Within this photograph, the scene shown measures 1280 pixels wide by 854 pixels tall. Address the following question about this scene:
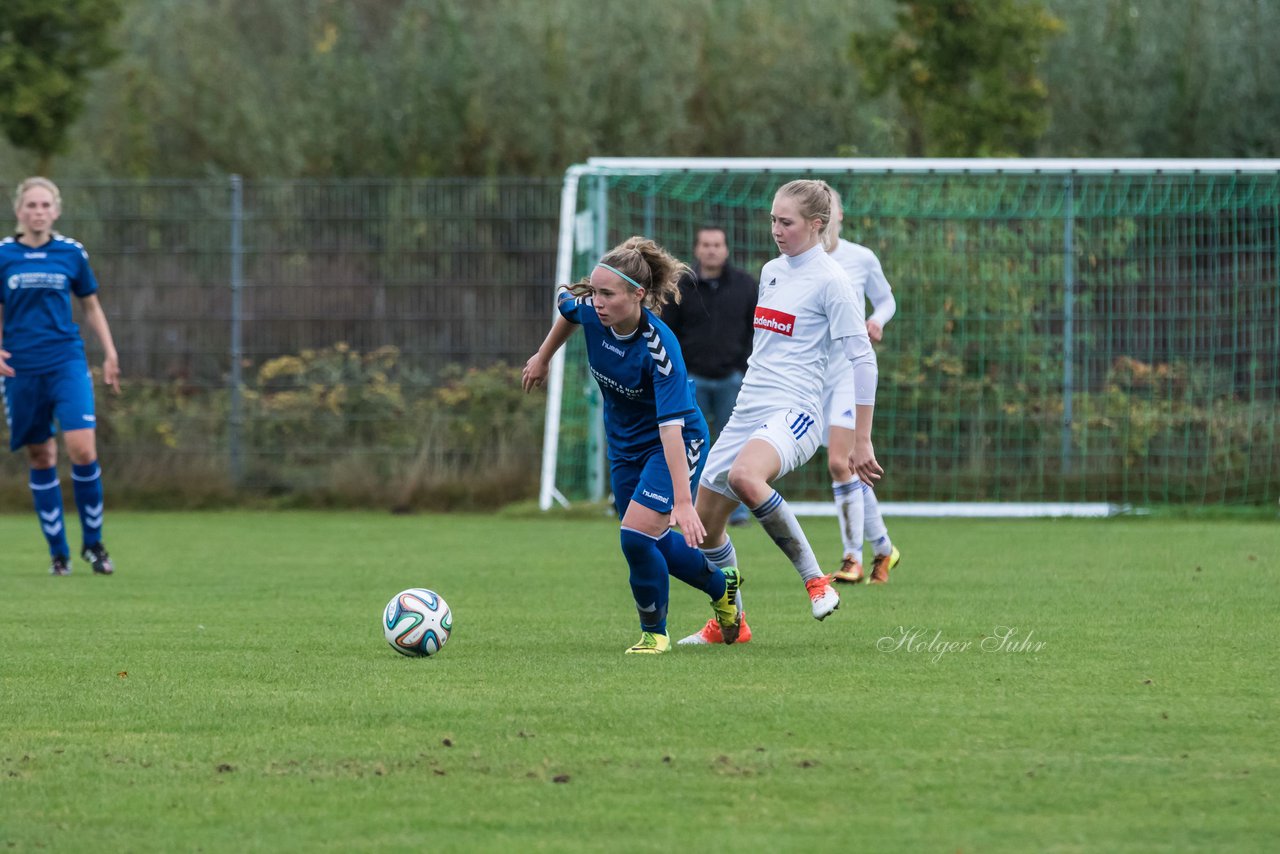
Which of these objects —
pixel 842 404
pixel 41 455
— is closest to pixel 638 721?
pixel 842 404

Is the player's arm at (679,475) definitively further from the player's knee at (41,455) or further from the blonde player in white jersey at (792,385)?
the player's knee at (41,455)

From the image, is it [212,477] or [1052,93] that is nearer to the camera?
[212,477]

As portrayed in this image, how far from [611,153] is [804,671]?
57.7 feet

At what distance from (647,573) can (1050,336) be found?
9675 millimetres

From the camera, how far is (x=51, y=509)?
10.5m

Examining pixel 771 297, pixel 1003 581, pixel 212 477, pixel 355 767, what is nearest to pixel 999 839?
pixel 355 767

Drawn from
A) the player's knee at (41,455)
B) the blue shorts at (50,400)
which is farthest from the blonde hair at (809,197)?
the player's knee at (41,455)

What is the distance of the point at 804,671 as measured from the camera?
611 centimetres

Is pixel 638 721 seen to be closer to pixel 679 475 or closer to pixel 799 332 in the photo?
pixel 679 475

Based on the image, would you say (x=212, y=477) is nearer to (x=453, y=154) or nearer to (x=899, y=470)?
(x=899, y=470)

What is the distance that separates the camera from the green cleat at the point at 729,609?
692cm

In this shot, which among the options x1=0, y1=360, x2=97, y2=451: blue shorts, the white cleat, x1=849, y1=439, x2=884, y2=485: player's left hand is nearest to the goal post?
x1=0, y1=360, x2=97, y2=451: blue shorts

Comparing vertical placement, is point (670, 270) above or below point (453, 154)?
below

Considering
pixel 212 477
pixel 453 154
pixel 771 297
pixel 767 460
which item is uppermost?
pixel 453 154
